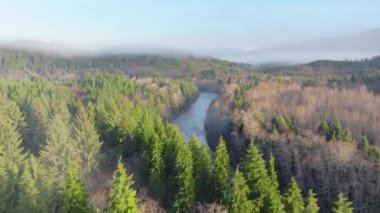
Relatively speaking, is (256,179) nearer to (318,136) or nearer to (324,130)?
(318,136)

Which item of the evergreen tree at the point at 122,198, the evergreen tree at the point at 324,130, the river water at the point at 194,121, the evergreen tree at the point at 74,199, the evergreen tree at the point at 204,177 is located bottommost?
the river water at the point at 194,121

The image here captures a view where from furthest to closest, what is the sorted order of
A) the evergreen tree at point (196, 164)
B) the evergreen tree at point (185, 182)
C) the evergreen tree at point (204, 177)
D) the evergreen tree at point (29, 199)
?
the evergreen tree at point (196, 164)
the evergreen tree at point (204, 177)
the evergreen tree at point (185, 182)
the evergreen tree at point (29, 199)

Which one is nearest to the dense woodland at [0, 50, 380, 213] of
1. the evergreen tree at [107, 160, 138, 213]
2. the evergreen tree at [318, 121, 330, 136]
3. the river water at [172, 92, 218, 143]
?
the evergreen tree at [107, 160, 138, 213]

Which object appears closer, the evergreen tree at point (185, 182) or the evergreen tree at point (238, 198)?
the evergreen tree at point (238, 198)

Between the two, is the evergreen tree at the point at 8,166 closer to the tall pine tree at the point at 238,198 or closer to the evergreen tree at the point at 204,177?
the evergreen tree at the point at 204,177

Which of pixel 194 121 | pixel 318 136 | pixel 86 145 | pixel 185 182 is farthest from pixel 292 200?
pixel 194 121

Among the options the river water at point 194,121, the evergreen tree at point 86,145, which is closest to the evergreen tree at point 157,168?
the evergreen tree at point 86,145
